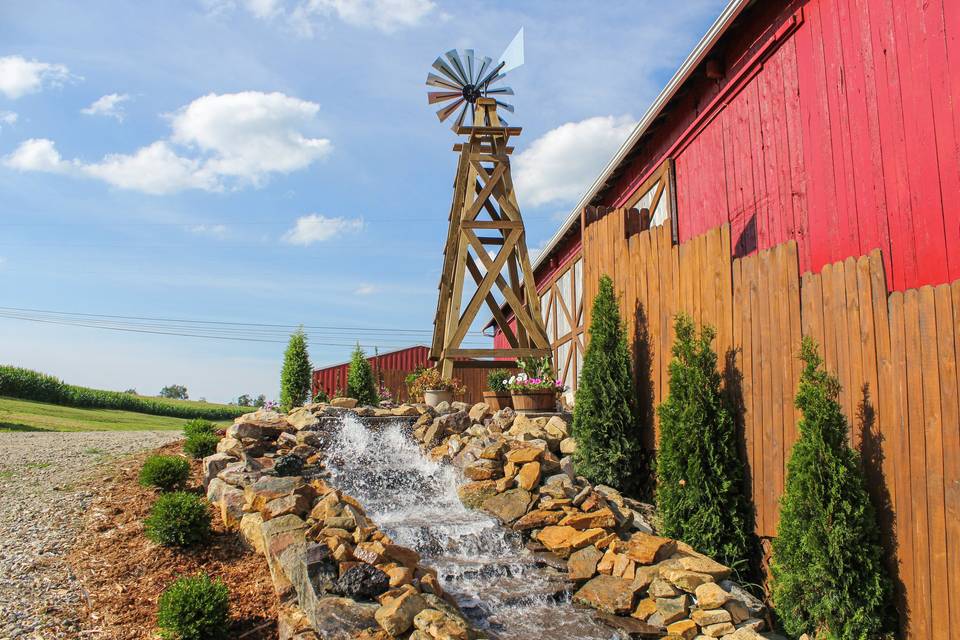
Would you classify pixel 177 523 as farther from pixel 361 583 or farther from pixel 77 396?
pixel 77 396

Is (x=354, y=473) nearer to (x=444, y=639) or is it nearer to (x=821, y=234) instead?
(x=444, y=639)

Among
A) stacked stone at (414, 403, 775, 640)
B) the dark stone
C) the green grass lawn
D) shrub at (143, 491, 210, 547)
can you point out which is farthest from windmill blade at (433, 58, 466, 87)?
the dark stone

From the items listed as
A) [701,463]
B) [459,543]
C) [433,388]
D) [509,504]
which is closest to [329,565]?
[459,543]

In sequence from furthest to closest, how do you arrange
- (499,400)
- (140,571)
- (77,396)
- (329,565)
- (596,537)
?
1. (77,396)
2. (499,400)
3. (596,537)
4. (140,571)
5. (329,565)

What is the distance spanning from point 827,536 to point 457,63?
1362cm

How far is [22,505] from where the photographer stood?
7.67 metres

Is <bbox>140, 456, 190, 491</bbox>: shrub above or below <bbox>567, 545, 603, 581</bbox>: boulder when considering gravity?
above

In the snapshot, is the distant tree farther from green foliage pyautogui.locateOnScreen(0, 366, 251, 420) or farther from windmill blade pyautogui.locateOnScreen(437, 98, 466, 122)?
windmill blade pyautogui.locateOnScreen(437, 98, 466, 122)

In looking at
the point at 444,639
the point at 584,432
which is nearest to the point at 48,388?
the point at 584,432

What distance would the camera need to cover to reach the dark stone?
5176 mm

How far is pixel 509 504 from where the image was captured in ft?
25.1

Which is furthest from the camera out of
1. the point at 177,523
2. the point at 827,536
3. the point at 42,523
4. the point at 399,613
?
the point at 42,523

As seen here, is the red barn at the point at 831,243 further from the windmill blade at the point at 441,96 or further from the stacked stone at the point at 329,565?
the windmill blade at the point at 441,96

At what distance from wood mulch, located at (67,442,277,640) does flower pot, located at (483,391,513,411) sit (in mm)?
5362
